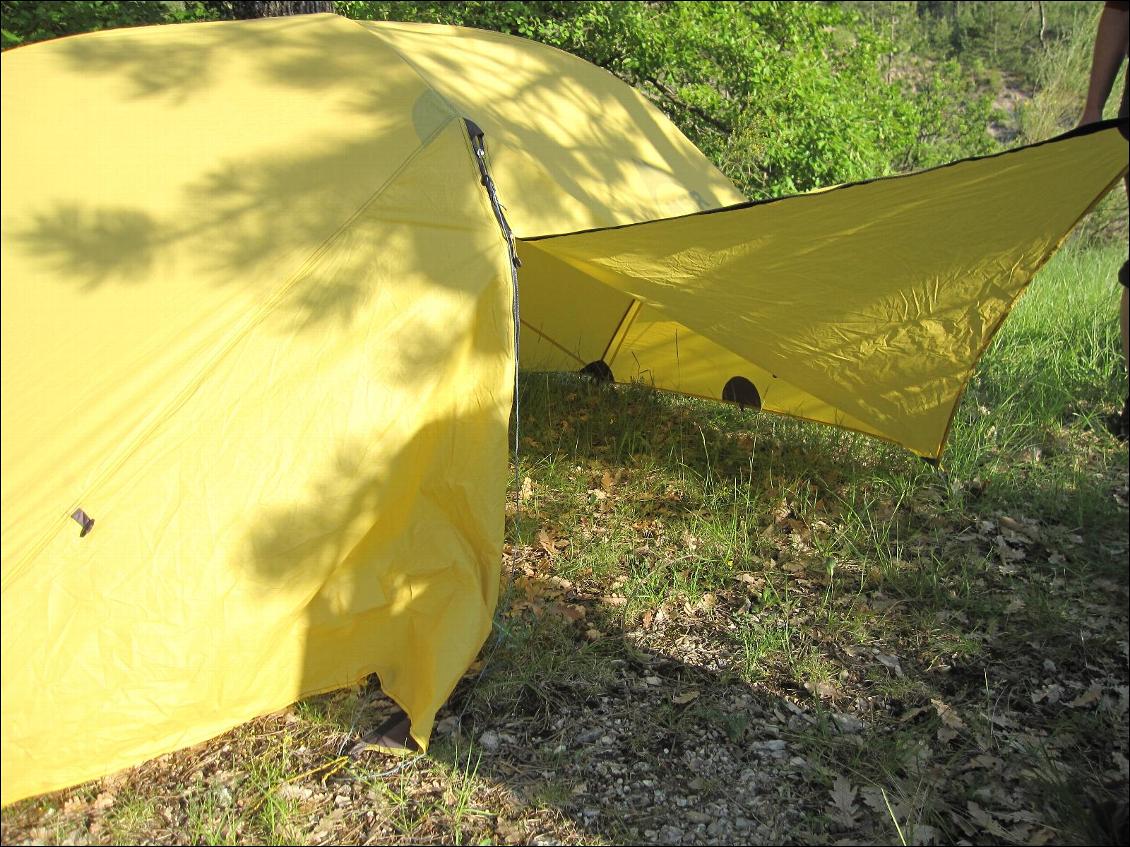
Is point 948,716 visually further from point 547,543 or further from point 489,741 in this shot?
point 547,543

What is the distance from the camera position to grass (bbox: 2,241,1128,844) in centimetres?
228

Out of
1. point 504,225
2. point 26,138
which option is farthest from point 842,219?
point 26,138

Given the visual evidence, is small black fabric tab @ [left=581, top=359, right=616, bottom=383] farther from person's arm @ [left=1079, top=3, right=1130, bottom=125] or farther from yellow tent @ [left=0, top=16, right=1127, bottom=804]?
person's arm @ [left=1079, top=3, right=1130, bottom=125]

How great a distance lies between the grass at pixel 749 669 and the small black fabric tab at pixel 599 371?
1.01 ft

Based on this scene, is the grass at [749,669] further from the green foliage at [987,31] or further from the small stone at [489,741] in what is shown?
the green foliage at [987,31]

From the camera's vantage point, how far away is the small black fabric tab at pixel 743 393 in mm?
4035

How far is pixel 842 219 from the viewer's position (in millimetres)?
2803

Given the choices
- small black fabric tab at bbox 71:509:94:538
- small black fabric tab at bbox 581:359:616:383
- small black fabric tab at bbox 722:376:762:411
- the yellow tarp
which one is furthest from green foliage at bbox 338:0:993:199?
small black fabric tab at bbox 71:509:94:538

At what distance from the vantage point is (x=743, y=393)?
4.06 meters

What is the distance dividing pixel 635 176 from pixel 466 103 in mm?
837

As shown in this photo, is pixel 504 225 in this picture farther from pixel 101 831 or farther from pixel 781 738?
pixel 101 831

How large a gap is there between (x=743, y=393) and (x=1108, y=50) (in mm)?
1796

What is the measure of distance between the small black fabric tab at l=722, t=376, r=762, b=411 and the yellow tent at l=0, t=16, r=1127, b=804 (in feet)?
Answer: 2.63

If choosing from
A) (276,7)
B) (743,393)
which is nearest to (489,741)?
(743,393)
